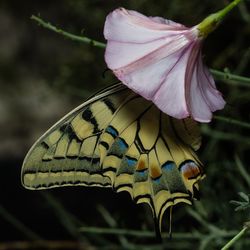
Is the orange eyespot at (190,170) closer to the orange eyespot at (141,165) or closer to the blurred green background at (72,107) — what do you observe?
the orange eyespot at (141,165)

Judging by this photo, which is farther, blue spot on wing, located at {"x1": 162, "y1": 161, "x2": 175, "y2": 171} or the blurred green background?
the blurred green background

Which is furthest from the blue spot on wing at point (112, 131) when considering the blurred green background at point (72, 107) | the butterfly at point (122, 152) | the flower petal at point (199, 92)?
the blurred green background at point (72, 107)

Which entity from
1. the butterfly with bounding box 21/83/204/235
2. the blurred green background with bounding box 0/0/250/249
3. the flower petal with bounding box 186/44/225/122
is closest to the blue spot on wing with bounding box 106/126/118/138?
the butterfly with bounding box 21/83/204/235

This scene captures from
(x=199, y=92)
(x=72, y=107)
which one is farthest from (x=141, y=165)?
(x=72, y=107)

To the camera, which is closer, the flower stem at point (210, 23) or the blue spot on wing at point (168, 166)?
the flower stem at point (210, 23)

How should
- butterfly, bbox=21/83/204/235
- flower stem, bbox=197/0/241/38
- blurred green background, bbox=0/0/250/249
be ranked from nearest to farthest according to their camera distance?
flower stem, bbox=197/0/241/38
butterfly, bbox=21/83/204/235
blurred green background, bbox=0/0/250/249

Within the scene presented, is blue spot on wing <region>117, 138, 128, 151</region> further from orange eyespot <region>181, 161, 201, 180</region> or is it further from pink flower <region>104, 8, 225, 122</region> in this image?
pink flower <region>104, 8, 225, 122</region>

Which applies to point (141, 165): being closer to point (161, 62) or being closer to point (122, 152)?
point (122, 152)

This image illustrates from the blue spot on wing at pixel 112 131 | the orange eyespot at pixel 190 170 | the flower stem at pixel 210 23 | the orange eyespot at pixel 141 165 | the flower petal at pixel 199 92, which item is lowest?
the orange eyespot at pixel 190 170
